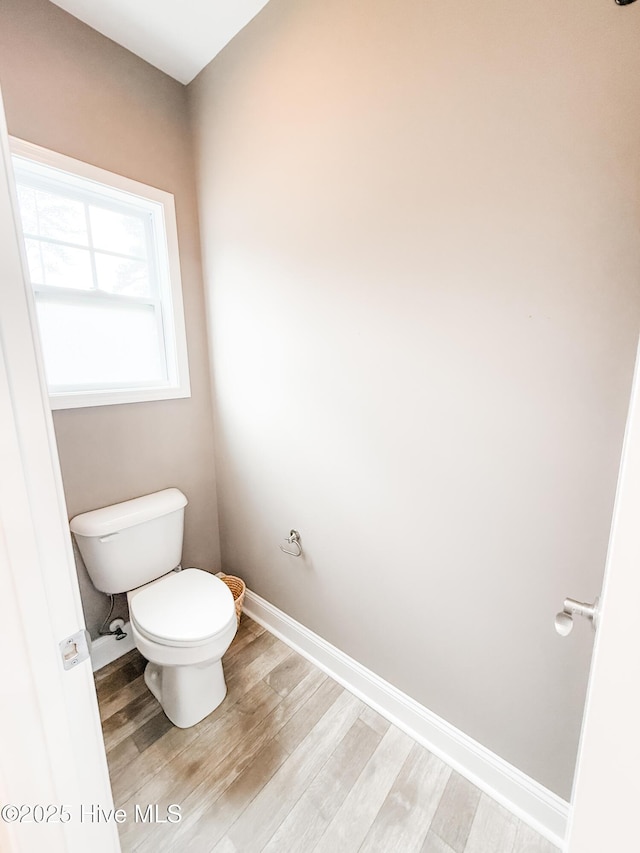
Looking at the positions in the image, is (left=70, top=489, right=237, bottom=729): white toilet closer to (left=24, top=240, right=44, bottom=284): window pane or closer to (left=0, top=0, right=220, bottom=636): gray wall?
(left=0, top=0, right=220, bottom=636): gray wall

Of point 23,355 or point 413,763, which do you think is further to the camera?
point 413,763

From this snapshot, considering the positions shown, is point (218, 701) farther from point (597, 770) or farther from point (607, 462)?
point (607, 462)

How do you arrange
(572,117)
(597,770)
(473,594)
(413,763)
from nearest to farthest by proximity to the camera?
(597,770)
(572,117)
(473,594)
(413,763)

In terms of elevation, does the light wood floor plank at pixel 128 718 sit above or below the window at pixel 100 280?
below

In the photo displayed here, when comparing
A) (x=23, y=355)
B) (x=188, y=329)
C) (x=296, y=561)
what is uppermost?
(x=188, y=329)

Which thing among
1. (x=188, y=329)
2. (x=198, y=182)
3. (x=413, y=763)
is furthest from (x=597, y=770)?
(x=198, y=182)

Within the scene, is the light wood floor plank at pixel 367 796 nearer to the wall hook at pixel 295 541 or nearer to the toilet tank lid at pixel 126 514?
the wall hook at pixel 295 541

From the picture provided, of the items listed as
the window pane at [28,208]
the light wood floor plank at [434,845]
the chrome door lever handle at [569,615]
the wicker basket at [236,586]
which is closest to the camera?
the chrome door lever handle at [569,615]

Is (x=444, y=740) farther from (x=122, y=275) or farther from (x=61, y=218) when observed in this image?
(x=61, y=218)

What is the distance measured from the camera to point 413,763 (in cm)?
121

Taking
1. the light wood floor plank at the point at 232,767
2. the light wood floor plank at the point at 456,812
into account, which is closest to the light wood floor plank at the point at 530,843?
the light wood floor plank at the point at 456,812

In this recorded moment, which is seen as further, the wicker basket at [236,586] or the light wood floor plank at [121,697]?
the wicker basket at [236,586]

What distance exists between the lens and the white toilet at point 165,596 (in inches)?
49.0

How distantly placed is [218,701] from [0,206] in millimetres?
1720
